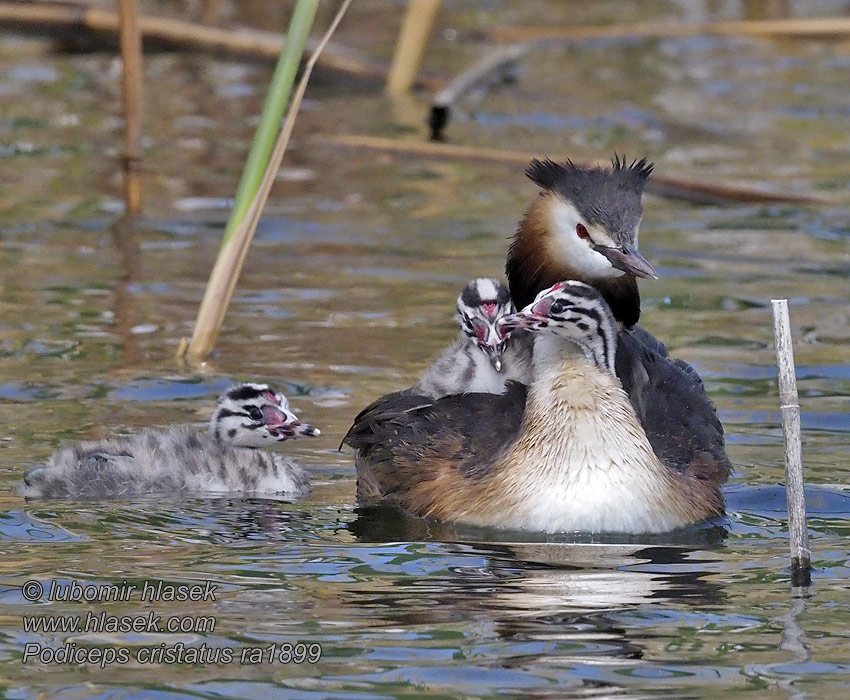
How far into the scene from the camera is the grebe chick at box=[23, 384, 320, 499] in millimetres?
7391

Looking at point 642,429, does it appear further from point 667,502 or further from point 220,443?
point 220,443

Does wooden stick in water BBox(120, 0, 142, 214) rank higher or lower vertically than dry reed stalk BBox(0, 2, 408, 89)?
lower

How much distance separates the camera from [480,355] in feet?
26.1

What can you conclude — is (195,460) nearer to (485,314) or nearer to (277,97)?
(485,314)

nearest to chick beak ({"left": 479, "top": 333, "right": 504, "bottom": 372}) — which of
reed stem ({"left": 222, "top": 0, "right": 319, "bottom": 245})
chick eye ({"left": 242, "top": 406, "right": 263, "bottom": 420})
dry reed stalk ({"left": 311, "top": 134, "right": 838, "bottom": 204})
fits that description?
chick eye ({"left": 242, "top": 406, "right": 263, "bottom": 420})

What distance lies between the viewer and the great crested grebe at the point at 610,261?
23.9 ft

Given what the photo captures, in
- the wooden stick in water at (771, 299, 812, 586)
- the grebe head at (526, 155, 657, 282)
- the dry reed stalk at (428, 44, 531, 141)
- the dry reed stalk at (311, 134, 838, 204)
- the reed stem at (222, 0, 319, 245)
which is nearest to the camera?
the wooden stick in water at (771, 299, 812, 586)

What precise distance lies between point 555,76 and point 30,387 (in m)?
10.9

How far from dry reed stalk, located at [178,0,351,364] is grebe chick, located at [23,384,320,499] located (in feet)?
3.93

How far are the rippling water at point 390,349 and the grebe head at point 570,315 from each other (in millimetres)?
817

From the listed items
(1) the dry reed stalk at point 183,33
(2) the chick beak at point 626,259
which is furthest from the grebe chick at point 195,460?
(1) the dry reed stalk at point 183,33

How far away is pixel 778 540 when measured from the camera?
6.98 metres

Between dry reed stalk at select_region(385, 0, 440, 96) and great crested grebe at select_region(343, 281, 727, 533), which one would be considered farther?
dry reed stalk at select_region(385, 0, 440, 96)

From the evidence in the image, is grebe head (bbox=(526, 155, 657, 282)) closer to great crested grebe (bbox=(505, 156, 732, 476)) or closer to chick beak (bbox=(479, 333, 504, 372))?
great crested grebe (bbox=(505, 156, 732, 476))
